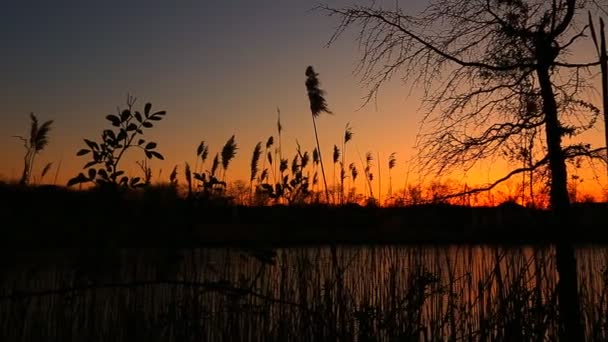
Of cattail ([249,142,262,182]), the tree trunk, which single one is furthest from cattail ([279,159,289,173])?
the tree trunk

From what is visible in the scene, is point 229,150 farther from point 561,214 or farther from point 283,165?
point 561,214

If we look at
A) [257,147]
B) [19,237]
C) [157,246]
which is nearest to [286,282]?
[257,147]

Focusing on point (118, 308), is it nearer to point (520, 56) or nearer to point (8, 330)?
point (8, 330)

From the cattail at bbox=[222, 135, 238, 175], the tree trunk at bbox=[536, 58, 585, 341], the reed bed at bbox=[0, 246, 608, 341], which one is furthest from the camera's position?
the cattail at bbox=[222, 135, 238, 175]

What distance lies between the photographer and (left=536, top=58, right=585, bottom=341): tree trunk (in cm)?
281

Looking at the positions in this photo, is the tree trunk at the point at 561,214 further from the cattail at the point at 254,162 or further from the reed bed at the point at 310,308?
the cattail at the point at 254,162

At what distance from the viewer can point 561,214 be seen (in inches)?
113

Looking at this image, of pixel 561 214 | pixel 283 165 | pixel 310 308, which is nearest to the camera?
pixel 561 214

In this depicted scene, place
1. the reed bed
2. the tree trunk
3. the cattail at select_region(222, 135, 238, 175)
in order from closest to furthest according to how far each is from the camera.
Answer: the tree trunk
the reed bed
the cattail at select_region(222, 135, 238, 175)

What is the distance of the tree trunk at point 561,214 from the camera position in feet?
9.22

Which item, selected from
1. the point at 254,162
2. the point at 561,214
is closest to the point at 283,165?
the point at 254,162

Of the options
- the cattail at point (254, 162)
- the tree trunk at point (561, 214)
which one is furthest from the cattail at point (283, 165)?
the tree trunk at point (561, 214)

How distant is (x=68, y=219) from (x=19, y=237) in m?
0.24

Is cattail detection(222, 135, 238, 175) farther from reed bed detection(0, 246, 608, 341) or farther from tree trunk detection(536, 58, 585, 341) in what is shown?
tree trunk detection(536, 58, 585, 341)
